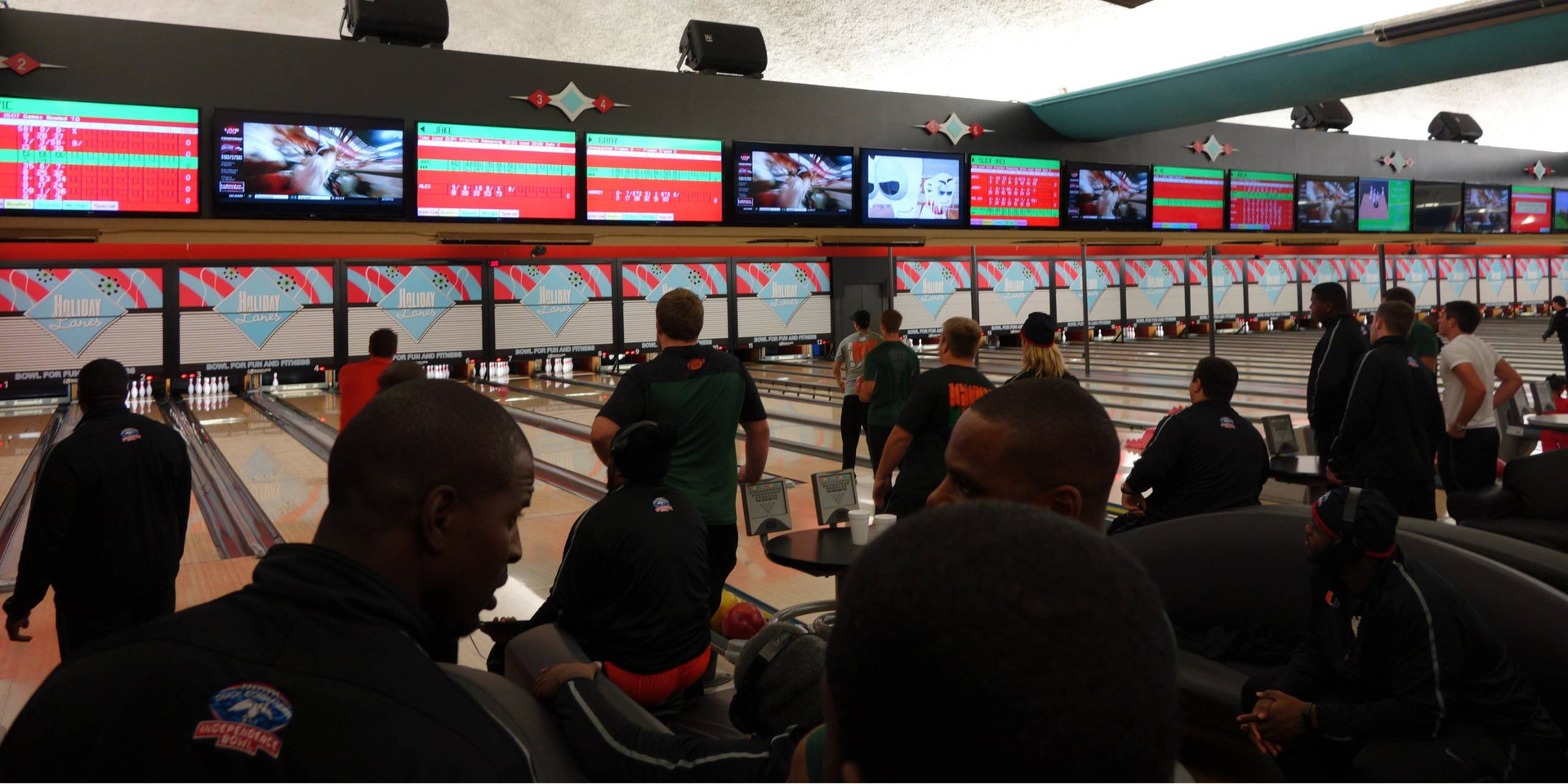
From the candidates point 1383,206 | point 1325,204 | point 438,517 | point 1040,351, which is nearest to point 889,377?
point 1040,351

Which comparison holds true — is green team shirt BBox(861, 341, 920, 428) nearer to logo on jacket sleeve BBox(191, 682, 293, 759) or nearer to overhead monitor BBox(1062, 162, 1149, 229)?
logo on jacket sleeve BBox(191, 682, 293, 759)

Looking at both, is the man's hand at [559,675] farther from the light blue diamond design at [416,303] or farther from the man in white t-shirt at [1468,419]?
the light blue diamond design at [416,303]

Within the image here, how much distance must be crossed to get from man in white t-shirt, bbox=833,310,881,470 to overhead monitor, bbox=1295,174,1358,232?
25.9 feet

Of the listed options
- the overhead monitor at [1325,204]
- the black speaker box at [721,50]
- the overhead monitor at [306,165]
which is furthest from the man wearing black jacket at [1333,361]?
the overhead monitor at [1325,204]

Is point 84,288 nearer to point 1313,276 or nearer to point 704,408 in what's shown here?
point 704,408

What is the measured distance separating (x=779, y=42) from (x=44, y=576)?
10972 mm

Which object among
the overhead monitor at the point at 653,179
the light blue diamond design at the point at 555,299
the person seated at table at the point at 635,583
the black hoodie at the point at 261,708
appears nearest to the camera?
the black hoodie at the point at 261,708

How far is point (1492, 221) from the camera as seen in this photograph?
15.4m

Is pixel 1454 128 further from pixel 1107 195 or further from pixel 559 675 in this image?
pixel 559 675

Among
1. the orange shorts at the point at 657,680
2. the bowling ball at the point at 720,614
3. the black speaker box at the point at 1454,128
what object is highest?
the black speaker box at the point at 1454,128

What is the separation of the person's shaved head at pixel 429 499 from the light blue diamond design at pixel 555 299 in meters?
12.3

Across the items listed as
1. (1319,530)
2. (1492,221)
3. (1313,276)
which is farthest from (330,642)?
(1313,276)

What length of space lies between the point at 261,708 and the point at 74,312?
11791 mm

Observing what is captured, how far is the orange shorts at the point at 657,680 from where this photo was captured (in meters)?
2.60
